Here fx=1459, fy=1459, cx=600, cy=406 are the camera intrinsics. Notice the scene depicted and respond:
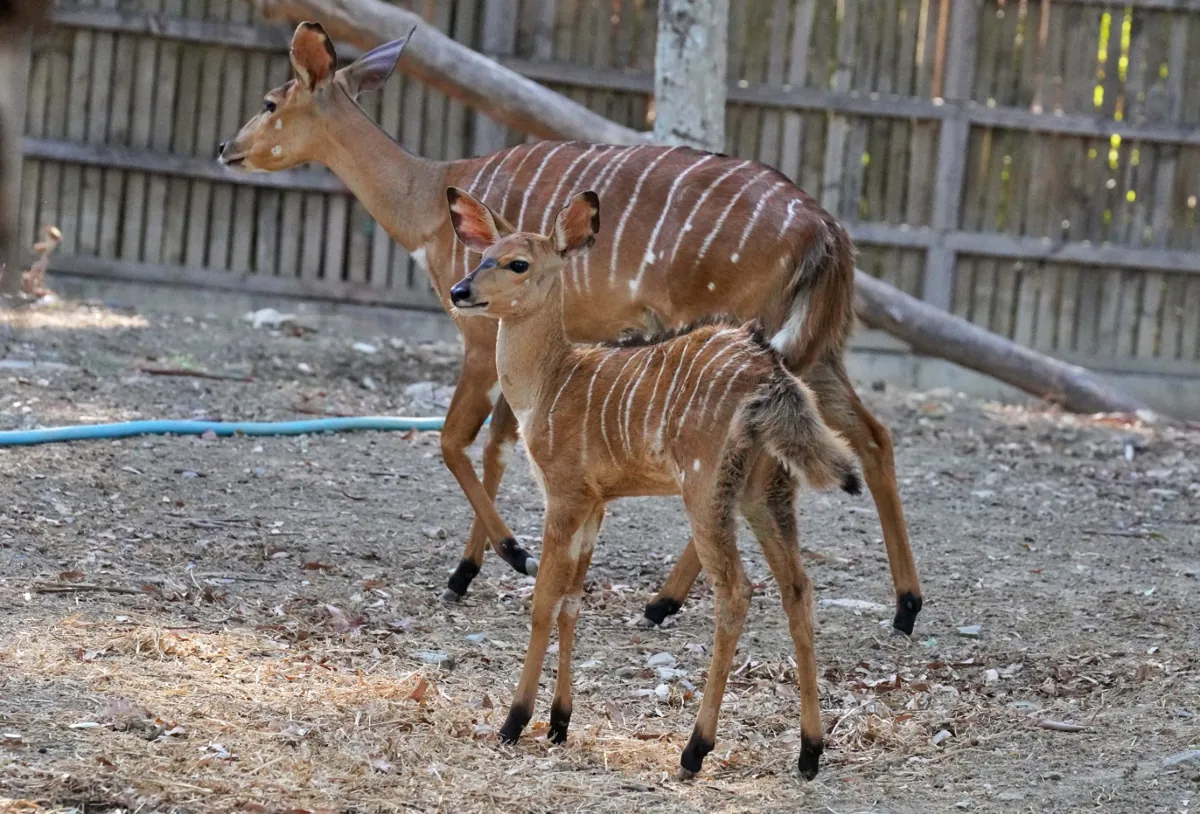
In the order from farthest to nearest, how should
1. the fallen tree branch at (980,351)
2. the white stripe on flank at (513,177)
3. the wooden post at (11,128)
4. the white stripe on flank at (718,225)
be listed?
the fallen tree branch at (980,351) < the white stripe on flank at (513,177) < the white stripe on flank at (718,225) < the wooden post at (11,128)

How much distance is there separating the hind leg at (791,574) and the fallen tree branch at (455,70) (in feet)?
15.4

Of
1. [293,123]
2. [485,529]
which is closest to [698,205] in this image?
[485,529]

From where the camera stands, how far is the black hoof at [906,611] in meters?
4.86

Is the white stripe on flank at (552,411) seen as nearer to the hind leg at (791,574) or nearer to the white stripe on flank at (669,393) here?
the white stripe on flank at (669,393)

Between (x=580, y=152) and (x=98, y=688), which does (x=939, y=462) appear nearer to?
(x=580, y=152)

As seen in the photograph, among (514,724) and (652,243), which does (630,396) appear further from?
(652,243)

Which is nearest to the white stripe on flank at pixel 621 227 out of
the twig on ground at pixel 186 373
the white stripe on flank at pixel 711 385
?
the white stripe on flank at pixel 711 385

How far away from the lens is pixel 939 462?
7520mm

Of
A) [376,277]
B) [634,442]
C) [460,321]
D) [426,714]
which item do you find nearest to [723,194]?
[460,321]

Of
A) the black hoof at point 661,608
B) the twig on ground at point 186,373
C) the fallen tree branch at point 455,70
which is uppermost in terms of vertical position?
the fallen tree branch at point 455,70

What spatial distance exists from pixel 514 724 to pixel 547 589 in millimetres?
351

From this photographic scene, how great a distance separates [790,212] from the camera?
4.95 meters

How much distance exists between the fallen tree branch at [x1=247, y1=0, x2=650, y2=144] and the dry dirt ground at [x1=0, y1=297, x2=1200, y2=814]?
1797mm

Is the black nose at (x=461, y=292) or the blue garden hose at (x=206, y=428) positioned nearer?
the black nose at (x=461, y=292)
